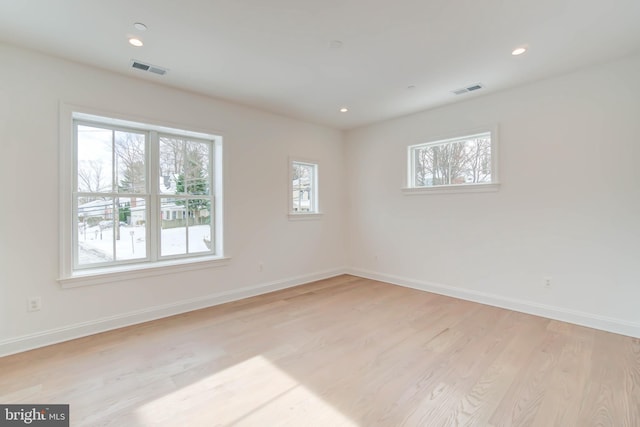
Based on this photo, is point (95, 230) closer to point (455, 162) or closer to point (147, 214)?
point (147, 214)

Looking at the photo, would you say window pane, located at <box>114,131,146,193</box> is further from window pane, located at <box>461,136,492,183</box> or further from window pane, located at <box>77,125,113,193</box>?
window pane, located at <box>461,136,492,183</box>

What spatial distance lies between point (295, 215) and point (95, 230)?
260cm

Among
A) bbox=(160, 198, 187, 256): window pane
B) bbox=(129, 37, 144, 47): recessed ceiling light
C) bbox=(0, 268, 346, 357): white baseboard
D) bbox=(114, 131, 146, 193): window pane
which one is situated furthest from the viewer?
bbox=(160, 198, 187, 256): window pane

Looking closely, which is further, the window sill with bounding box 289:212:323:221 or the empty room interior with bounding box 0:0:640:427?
the window sill with bounding box 289:212:323:221

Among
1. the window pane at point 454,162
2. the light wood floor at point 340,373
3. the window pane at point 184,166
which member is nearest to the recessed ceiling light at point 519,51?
the window pane at point 454,162

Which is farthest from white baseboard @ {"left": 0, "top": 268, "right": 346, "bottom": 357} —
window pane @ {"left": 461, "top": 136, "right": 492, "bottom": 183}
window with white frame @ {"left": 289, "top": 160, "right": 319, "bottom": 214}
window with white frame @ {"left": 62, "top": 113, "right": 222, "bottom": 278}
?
window pane @ {"left": 461, "top": 136, "right": 492, "bottom": 183}

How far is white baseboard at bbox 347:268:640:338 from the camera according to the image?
2938mm

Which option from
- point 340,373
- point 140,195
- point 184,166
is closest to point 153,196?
point 140,195

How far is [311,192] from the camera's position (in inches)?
208

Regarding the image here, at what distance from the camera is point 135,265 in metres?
3.41

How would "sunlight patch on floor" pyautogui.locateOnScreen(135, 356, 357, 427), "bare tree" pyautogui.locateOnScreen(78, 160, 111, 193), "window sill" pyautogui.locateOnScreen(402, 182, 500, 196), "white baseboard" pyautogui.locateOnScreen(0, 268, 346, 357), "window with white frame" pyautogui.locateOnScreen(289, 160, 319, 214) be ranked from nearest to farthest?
"sunlight patch on floor" pyautogui.locateOnScreen(135, 356, 357, 427), "white baseboard" pyautogui.locateOnScreen(0, 268, 346, 357), "bare tree" pyautogui.locateOnScreen(78, 160, 111, 193), "window sill" pyautogui.locateOnScreen(402, 182, 500, 196), "window with white frame" pyautogui.locateOnScreen(289, 160, 319, 214)

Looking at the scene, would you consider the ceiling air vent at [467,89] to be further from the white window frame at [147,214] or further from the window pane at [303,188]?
the white window frame at [147,214]

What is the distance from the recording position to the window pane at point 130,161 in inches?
131

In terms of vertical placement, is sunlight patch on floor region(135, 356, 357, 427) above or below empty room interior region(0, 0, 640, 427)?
below
